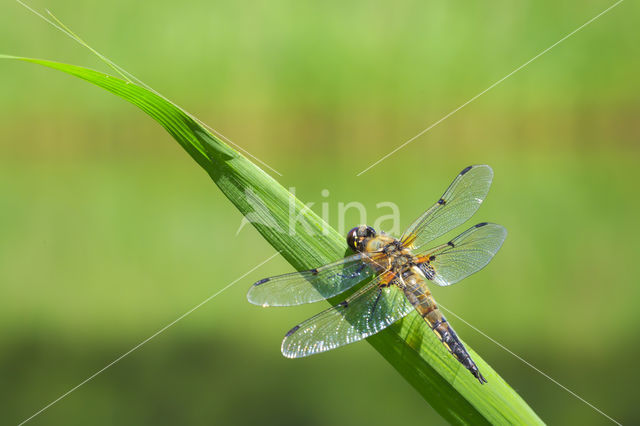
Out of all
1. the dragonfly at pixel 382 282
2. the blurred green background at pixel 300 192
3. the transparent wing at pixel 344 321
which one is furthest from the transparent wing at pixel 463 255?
the blurred green background at pixel 300 192

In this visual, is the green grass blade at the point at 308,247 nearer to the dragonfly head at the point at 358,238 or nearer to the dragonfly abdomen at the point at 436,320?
the dragonfly abdomen at the point at 436,320

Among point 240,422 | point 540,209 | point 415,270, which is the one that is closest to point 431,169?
point 540,209

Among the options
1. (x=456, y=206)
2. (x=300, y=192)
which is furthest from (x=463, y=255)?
(x=300, y=192)

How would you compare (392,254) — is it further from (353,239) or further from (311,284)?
(311,284)

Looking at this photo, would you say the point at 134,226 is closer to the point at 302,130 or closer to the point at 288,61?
the point at 302,130

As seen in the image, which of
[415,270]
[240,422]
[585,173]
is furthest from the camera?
[585,173]

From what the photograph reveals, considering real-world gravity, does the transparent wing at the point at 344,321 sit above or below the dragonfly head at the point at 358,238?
below

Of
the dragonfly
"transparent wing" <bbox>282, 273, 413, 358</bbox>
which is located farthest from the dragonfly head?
"transparent wing" <bbox>282, 273, 413, 358</bbox>
